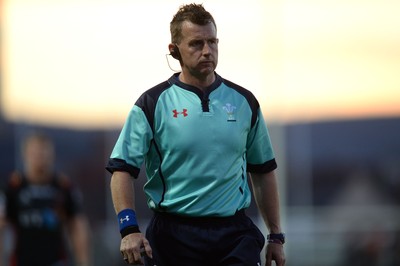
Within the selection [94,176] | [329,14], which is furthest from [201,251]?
[94,176]

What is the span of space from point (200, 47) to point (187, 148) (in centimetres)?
51

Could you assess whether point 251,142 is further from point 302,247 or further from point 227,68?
point 227,68

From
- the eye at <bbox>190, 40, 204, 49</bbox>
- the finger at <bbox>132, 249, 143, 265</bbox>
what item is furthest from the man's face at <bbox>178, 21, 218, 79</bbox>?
the finger at <bbox>132, 249, 143, 265</bbox>

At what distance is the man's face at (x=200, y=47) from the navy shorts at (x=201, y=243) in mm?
756

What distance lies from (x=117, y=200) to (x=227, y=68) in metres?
16.7

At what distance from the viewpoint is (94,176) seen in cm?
2681

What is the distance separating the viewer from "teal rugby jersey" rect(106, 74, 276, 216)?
250 inches

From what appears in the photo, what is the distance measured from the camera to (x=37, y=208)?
35.8 feet

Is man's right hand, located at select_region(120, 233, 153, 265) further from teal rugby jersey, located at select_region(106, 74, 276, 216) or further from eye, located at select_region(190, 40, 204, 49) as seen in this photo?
eye, located at select_region(190, 40, 204, 49)

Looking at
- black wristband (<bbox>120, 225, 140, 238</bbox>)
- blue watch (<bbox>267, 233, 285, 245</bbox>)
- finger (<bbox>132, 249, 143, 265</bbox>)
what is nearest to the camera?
finger (<bbox>132, 249, 143, 265</bbox>)

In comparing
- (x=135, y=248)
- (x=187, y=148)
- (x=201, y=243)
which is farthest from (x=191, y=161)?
(x=135, y=248)

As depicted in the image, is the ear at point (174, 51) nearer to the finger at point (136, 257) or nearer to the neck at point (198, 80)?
the neck at point (198, 80)

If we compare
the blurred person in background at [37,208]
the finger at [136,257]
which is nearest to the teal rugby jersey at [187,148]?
the finger at [136,257]

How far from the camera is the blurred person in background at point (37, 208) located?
10883mm
